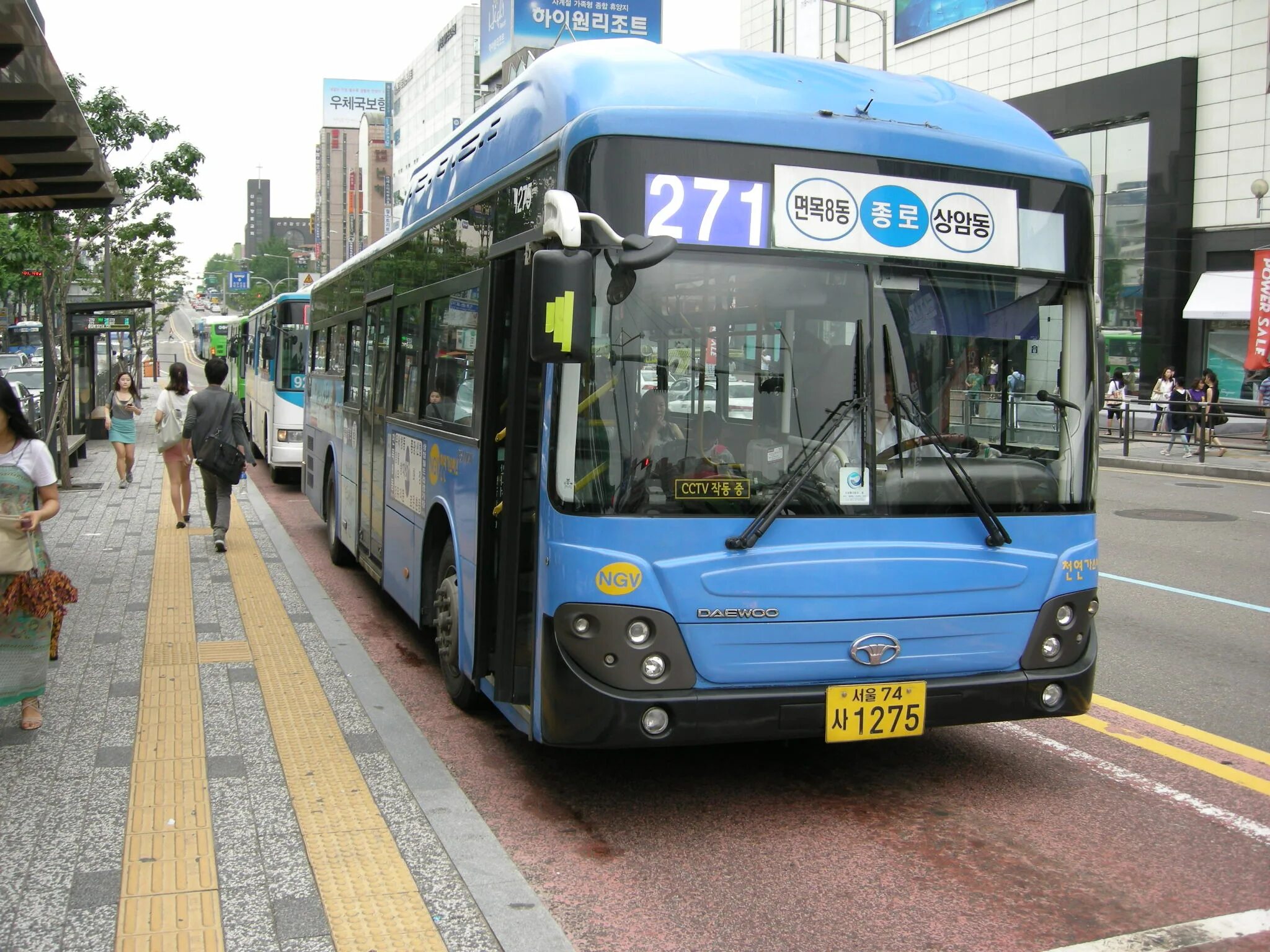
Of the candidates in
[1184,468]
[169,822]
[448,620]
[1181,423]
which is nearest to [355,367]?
[448,620]

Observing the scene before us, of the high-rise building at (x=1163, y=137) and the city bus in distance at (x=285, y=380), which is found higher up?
the high-rise building at (x=1163, y=137)

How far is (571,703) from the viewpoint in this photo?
14.9 feet

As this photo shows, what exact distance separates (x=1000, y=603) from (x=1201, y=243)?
30.4m

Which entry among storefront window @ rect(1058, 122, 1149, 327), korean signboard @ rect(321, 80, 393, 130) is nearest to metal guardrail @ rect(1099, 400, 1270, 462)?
storefront window @ rect(1058, 122, 1149, 327)

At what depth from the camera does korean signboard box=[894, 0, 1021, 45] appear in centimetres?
3831

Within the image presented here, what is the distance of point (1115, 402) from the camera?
27.8m

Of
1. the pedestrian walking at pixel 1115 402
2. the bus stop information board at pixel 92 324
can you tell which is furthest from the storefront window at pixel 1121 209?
the bus stop information board at pixel 92 324

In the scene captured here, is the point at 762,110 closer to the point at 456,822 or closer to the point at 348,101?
the point at 456,822

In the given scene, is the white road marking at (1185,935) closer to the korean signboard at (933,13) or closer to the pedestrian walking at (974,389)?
the pedestrian walking at (974,389)

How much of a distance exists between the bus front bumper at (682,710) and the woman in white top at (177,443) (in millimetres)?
9097

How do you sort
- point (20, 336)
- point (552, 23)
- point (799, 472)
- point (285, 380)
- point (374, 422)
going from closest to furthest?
point (799, 472) → point (374, 422) → point (285, 380) → point (20, 336) → point (552, 23)

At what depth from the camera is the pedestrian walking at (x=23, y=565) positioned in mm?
5539

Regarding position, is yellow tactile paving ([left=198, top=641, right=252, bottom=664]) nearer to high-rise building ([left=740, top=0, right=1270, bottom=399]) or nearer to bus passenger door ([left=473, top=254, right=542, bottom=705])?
bus passenger door ([left=473, top=254, right=542, bottom=705])

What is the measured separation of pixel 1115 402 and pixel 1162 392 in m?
2.10
